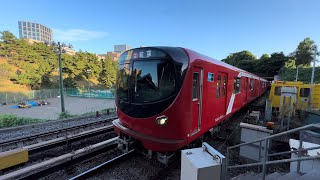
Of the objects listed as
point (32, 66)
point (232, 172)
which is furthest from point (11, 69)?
point (232, 172)

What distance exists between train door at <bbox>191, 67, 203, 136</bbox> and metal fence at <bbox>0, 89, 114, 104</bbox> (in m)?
28.0

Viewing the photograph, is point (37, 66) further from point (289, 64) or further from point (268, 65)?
point (268, 65)

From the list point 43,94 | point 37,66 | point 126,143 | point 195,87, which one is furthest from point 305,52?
point 37,66

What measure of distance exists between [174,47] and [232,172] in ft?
11.6

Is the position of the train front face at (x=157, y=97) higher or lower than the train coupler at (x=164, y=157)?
higher

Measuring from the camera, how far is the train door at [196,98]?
4297 millimetres

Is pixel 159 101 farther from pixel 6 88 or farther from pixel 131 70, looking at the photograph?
pixel 6 88

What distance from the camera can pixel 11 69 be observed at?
3747cm

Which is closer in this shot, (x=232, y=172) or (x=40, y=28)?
(x=232, y=172)

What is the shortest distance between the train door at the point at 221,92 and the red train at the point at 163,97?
0.86m

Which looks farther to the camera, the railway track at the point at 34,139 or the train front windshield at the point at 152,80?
the railway track at the point at 34,139

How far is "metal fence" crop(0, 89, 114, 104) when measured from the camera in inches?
1240

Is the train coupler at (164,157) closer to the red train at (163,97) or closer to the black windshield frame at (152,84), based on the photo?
the red train at (163,97)

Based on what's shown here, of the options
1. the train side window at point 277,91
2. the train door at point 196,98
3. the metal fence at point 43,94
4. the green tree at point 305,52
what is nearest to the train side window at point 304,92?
the train side window at point 277,91
